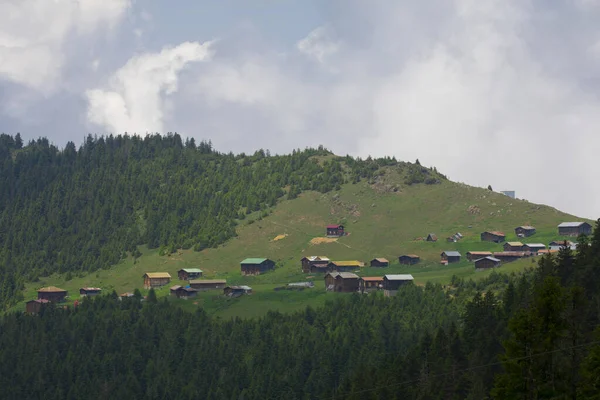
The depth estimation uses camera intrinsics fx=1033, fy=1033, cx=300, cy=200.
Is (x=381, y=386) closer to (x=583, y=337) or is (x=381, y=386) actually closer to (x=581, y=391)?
(x=583, y=337)

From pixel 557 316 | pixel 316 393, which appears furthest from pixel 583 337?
pixel 316 393

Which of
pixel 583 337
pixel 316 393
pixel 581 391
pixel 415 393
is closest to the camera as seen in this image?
pixel 581 391

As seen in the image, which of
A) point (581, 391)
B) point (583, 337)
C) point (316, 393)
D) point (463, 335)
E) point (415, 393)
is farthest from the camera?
point (316, 393)

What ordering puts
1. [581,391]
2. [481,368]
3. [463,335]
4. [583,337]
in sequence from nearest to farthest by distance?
1. [581,391]
2. [583,337]
3. [481,368]
4. [463,335]

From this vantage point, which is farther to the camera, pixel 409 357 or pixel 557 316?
pixel 409 357

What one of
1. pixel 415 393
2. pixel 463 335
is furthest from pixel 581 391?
pixel 463 335

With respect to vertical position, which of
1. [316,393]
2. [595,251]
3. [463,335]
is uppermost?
[595,251]

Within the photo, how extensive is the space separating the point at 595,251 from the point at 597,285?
51.9ft

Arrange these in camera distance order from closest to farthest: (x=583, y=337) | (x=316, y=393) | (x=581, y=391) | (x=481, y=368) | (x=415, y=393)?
(x=581, y=391) < (x=583, y=337) < (x=481, y=368) < (x=415, y=393) < (x=316, y=393)

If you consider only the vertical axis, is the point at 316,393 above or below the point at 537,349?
below

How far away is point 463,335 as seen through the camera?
152 m

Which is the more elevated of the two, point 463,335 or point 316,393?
point 463,335

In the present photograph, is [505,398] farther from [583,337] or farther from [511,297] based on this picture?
[511,297]

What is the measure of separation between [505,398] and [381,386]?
2557 inches
